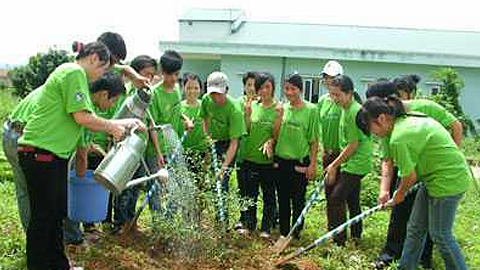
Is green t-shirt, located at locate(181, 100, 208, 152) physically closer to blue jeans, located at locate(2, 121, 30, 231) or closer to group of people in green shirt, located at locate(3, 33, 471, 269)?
group of people in green shirt, located at locate(3, 33, 471, 269)

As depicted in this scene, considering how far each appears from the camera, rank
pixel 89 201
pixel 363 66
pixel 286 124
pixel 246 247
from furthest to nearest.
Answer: pixel 363 66 → pixel 286 124 → pixel 246 247 → pixel 89 201

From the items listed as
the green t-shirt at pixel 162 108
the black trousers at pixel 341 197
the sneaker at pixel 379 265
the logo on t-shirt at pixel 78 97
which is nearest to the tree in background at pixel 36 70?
the green t-shirt at pixel 162 108

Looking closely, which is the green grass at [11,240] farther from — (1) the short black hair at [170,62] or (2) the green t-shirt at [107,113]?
(1) the short black hair at [170,62]

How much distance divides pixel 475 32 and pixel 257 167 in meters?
21.2

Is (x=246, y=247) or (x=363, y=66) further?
(x=363, y=66)

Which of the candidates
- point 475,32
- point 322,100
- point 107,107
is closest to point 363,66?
point 475,32

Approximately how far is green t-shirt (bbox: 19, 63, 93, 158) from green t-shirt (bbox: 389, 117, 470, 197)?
2.01 m

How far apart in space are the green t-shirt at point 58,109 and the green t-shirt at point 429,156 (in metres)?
2.01

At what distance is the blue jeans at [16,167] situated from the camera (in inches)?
148

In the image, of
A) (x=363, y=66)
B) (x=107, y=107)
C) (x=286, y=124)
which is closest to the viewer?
(x=107, y=107)

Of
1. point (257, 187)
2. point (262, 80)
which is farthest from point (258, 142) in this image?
point (262, 80)

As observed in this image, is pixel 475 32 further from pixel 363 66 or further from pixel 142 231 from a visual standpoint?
pixel 142 231

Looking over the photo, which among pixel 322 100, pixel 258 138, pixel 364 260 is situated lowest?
pixel 364 260

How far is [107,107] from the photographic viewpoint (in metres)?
4.38
